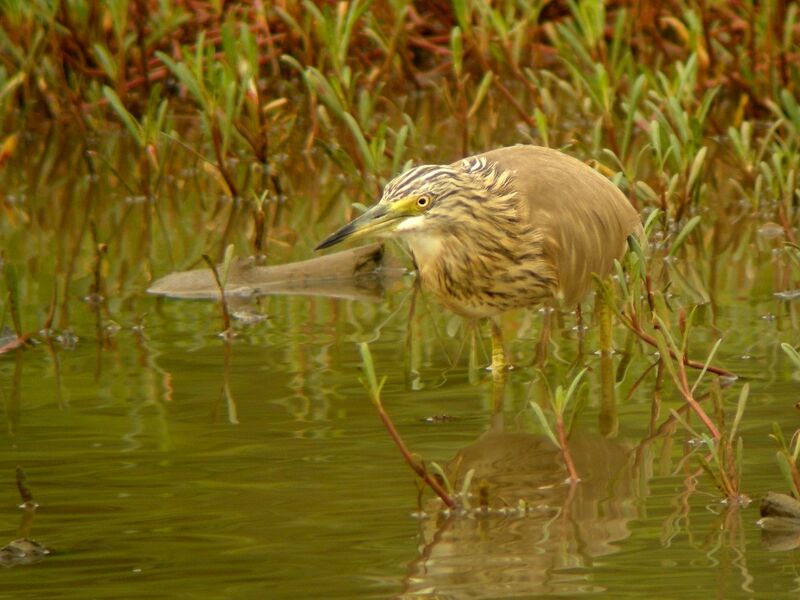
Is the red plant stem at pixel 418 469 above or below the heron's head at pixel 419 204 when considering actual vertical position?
below

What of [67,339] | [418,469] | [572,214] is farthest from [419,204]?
[67,339]

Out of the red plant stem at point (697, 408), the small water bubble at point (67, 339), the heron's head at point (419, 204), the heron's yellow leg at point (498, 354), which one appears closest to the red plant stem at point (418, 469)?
the red plant stem at point (697, 408)

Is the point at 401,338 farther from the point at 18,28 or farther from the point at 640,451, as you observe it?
the point at 18,28

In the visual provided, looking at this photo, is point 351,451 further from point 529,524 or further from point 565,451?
point 529,524

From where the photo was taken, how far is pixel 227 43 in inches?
325

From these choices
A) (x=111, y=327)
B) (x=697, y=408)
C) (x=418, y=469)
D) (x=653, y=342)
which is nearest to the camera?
(x=418, y=469)

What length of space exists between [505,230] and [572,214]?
0.76 feet

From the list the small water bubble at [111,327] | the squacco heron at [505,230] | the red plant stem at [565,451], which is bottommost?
the red plant stem at [565,451]

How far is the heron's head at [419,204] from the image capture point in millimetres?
5180

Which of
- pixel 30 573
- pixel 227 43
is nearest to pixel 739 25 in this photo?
pixel 227 43

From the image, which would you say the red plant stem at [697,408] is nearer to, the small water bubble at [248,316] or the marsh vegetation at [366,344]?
the marsh vegetation at [366,344]

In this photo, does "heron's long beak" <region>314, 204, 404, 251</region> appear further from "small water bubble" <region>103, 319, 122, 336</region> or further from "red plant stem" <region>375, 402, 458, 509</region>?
"small water bubble" <region>103, 319, 122, 336</region>

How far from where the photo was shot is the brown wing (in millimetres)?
5582

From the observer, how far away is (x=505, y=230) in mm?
5523
